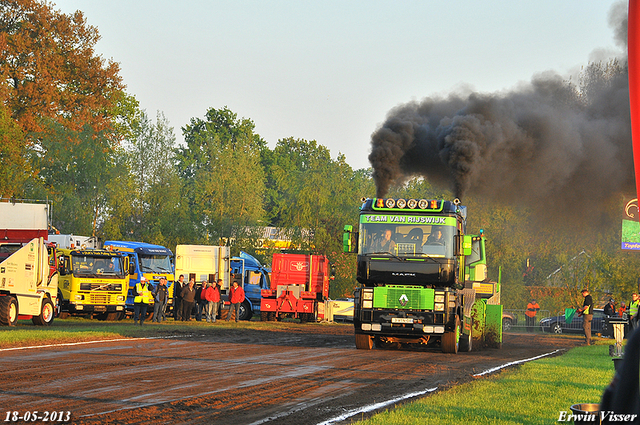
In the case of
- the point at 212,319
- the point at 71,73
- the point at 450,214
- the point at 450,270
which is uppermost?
the point at 71,73

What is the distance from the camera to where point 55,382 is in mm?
11328

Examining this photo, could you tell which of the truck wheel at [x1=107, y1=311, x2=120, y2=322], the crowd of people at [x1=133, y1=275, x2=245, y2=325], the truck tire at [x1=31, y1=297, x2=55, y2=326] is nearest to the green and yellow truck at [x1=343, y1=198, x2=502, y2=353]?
the crowd of people at [x1=133, y1=275, x2=245, y2=325]

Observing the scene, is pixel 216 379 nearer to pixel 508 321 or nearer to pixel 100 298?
pixel 100 298

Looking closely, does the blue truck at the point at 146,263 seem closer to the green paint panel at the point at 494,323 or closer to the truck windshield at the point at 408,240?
the green paint panel at the point at 494,323

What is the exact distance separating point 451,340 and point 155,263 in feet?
63.8

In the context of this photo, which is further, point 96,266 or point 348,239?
point 96,266

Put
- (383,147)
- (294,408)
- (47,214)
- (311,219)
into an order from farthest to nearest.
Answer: (311,219), (47,214), (383,147), (294,408)

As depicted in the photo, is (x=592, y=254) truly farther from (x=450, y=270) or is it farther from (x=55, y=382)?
(x=55, y=382)

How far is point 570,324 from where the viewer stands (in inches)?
1512

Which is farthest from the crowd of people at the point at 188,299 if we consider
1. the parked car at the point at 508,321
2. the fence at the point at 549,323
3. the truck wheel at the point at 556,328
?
the truck wheel at the point at 556,328

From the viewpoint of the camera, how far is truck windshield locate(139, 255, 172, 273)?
35.1 meters

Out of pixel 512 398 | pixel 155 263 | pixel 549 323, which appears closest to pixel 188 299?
pixel 155 263

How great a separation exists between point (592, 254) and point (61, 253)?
2753 centimetres

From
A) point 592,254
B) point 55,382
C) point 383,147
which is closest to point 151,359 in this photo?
point 55,382
